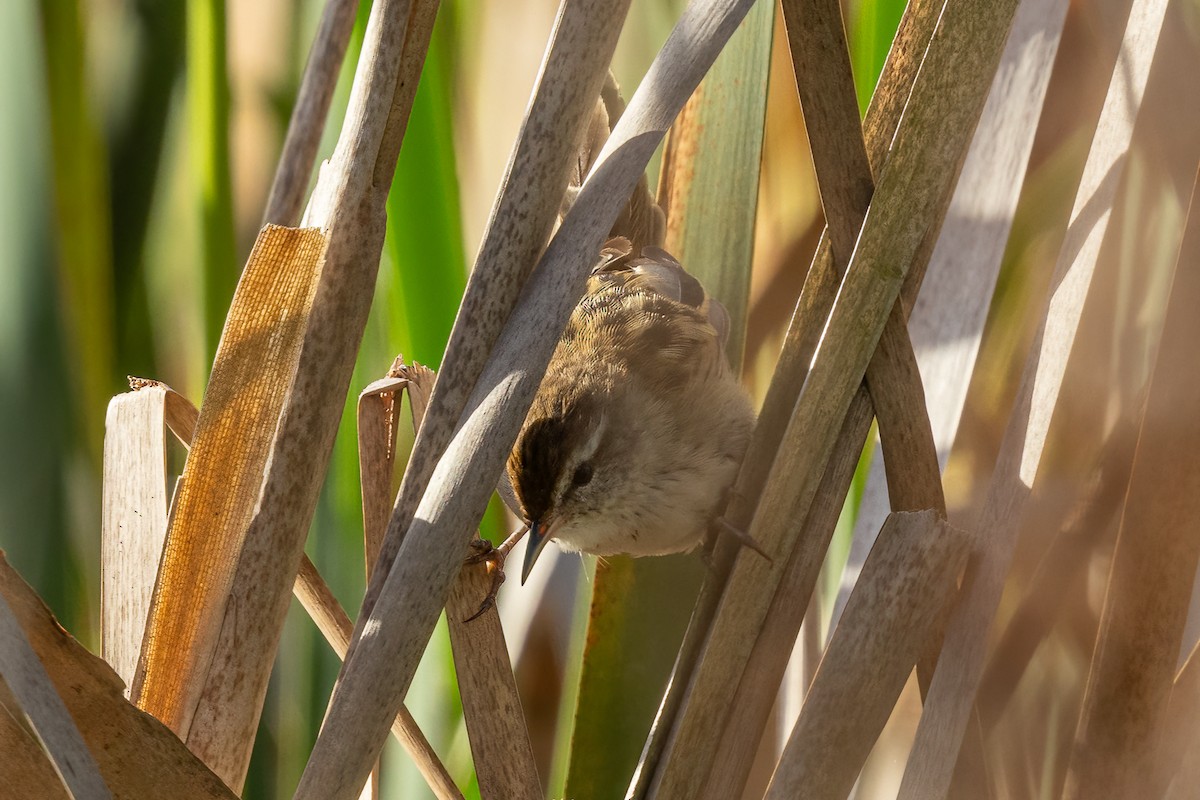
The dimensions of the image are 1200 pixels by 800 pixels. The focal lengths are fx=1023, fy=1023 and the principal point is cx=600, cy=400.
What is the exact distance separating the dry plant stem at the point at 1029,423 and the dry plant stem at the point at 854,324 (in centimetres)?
14

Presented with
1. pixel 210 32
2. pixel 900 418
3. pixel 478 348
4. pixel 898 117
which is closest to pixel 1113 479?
pixel 900 418

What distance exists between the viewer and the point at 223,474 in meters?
0.83

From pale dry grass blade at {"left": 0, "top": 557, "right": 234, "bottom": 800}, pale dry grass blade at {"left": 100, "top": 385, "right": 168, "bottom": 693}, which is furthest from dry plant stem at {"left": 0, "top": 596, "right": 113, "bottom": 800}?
pale dry grass blade at {"left": 100, "top": 385, "right": 168, "bottom": 693}

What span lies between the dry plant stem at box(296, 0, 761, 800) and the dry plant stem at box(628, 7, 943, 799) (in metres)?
0.17

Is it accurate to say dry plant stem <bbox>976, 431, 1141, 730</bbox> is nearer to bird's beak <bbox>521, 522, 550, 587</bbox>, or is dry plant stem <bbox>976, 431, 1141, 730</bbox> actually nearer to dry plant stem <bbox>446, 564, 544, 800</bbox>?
dry plant stem <bbox>446, 564, 544, 800</bbox>

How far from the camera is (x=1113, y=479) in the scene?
2.90ft

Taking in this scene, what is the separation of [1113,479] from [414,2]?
27.6 inches

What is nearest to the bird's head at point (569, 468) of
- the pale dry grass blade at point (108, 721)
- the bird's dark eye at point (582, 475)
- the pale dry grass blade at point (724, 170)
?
the bird's dark eye at point (582, 475)

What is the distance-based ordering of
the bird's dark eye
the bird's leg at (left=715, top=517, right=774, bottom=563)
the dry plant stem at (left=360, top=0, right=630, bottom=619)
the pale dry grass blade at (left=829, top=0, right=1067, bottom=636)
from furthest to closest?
the bird's dark eye, the pale dry grass blade at (left=829, top=0, right=1067, bottom=636), the bird's leg at (left=715, top=517, right=774, bottom=563), the dry plant stem at (left=360, top=0, right=630, bottom=619)

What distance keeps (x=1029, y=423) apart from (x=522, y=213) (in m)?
0.47

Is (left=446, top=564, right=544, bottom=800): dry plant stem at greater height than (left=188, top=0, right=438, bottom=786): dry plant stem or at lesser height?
lesser

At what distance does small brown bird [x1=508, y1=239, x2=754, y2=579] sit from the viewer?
50.1 inches

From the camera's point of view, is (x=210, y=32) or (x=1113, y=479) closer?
(x=1113, y=479)

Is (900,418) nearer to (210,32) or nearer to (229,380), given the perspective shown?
(229,380)
